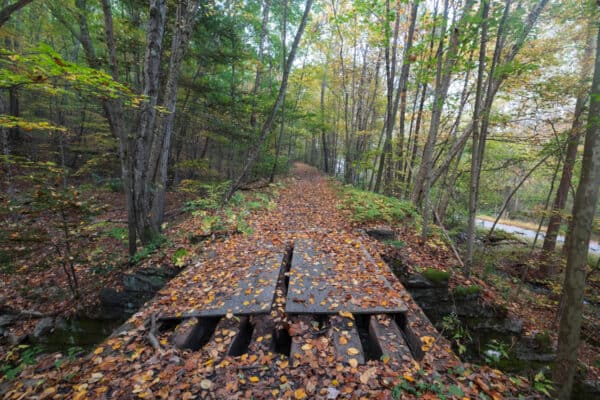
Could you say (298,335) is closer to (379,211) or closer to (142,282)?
(142,282)

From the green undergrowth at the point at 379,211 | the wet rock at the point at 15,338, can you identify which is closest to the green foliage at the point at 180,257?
the wet rock at the point at 15,338

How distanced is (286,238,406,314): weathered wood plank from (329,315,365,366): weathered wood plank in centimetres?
16

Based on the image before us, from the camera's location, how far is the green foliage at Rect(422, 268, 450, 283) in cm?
469

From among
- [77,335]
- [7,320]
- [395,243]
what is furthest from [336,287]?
[7,320]

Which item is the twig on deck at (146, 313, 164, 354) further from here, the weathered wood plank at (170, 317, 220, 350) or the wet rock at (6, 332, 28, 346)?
the wet rock at (6, 332, 28, 346)

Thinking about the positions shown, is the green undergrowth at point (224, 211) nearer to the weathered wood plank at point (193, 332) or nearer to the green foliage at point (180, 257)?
the green foliage at point (180, 257)

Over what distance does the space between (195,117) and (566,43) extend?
11.5 m

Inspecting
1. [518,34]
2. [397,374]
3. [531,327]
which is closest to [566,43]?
[518,34]

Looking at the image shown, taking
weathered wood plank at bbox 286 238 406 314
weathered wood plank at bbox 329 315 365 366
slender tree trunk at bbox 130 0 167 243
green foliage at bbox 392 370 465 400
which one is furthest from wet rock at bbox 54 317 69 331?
green foliage at bbox 392 370 465 400

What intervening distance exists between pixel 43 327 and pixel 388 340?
6.49 metres

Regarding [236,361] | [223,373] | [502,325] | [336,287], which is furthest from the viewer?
[502,325]

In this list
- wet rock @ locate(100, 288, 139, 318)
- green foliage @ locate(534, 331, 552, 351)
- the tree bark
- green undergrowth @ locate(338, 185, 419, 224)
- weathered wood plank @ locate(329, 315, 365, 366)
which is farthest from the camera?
green undergrowth @ locate(338, 185, 419, 224)

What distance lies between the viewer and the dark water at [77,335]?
4305 millimetres

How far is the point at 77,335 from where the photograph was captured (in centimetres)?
459
